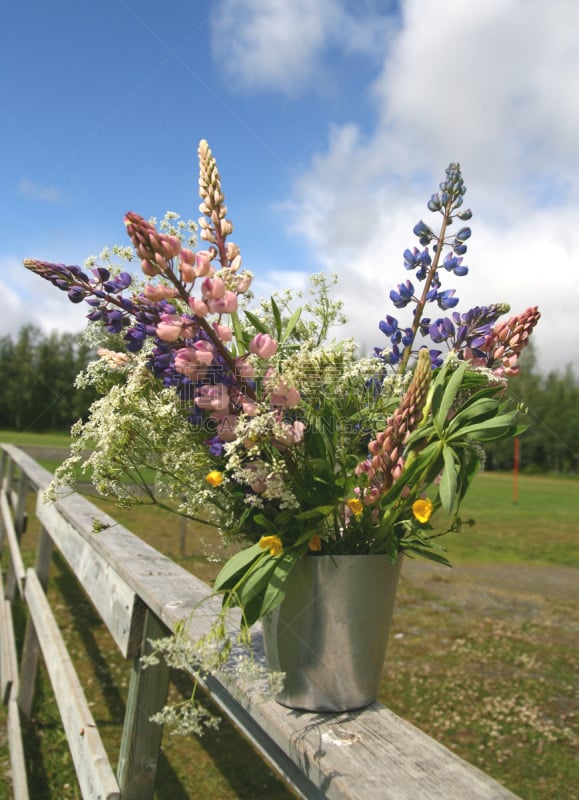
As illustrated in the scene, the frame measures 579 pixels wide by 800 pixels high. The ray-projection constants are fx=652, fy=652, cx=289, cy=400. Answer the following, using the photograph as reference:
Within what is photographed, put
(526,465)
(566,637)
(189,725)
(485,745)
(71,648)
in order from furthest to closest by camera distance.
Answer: (526,465) < (566,637) < (71,648) < (485,745) < (189,725)

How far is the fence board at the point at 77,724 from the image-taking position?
1742 mm

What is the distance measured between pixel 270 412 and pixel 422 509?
29 centimetres

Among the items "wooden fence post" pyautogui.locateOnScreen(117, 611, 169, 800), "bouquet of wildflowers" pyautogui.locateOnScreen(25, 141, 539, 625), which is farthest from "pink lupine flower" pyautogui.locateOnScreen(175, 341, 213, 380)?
"wooden fence post" pyautogui.locateOnScreen(117, 611, 169, 800)

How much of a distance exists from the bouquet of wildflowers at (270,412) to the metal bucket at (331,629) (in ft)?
0.15

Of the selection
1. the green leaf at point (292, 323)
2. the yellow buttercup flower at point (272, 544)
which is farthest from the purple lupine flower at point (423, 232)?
the yellow buttercup flower at point (272, 544)

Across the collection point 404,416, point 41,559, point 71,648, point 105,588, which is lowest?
point 71,648

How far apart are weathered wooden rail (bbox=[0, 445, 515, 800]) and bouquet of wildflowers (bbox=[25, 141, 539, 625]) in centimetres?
19

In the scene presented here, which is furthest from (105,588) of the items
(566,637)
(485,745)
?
(566,637)

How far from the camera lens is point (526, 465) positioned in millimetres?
56469

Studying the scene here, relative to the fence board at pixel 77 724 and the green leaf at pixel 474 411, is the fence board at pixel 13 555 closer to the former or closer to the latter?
the fence board at pixel 77 724

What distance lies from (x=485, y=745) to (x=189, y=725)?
11.2 ft

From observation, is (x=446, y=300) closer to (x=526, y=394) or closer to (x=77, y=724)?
(x=77, y=724)

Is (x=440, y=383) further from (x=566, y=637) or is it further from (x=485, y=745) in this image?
(x=566, y=637)

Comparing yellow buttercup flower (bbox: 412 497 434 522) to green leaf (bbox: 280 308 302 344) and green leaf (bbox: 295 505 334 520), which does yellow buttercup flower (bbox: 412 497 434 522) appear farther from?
green leaf (bbox: 280 308 302 344)
